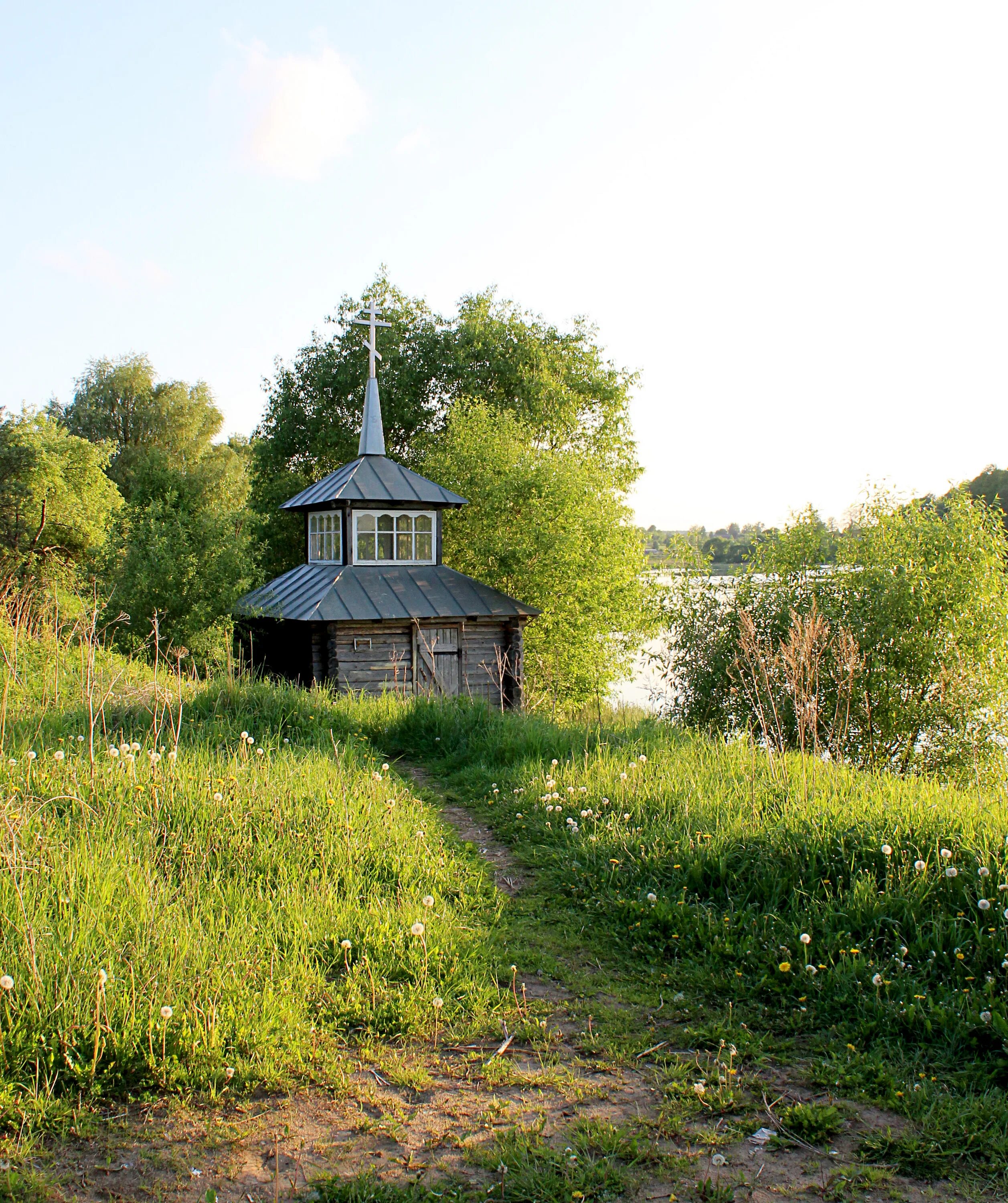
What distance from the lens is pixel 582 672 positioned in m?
25.1

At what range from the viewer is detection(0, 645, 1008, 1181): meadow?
3.24 meters

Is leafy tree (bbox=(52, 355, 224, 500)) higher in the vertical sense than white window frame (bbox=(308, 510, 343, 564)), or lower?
higher

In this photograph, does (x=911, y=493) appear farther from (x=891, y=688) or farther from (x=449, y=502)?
(x=449, y=502)

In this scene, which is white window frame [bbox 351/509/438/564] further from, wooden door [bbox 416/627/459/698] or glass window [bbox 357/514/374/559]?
wooden door [bbox 416/627/459/698]

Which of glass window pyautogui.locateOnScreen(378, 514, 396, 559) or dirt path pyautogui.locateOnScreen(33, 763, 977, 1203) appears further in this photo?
glass window pyautogui.locateOnScreen(378, 514, 396, 559)

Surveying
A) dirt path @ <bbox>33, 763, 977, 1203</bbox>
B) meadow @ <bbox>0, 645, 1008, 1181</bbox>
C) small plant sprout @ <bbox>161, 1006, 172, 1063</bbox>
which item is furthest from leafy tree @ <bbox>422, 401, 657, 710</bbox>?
small plant sprout @ <bbox>161, 1006, 172, 1063</bbox>

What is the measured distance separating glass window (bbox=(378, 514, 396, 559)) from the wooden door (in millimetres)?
1974

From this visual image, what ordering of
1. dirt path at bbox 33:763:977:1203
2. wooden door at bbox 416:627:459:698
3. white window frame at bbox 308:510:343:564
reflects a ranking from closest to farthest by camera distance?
dirt path at bbox 33:763:977:1203 → wooden door at bbox 416:627:459:698 → white window frame at bbox 308:510:343:564

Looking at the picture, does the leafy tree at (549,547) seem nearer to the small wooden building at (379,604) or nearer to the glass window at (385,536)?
the small wooden building at (379,604)

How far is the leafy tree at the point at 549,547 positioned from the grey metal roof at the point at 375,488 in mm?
5075

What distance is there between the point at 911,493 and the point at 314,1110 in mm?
14957

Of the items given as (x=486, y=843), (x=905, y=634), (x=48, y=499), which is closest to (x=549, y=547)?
(x=905, y=634)

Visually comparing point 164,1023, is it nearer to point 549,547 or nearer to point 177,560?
point 177,560

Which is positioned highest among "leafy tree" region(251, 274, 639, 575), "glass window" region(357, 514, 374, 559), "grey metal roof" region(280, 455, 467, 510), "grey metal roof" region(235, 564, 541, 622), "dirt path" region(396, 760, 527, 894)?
"leafy tree" region(251, 274, 639, 575)
